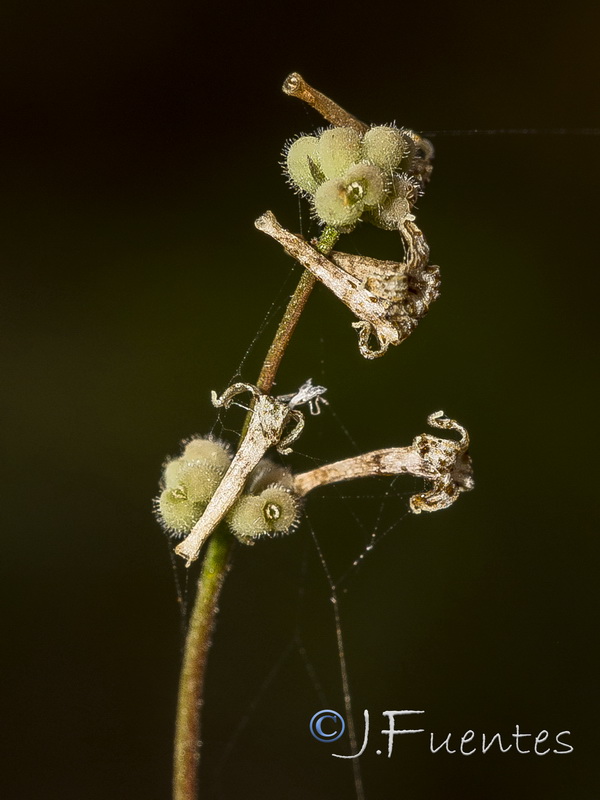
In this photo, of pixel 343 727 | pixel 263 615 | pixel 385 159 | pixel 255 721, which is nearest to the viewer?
pixel 385 159

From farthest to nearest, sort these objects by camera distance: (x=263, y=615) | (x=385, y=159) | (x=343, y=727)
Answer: (x=263, y=615) → (x=343, y=727) → (x=385, y=159)

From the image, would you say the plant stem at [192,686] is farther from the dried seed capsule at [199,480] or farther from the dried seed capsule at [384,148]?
the dried seed capsule at [384,148]

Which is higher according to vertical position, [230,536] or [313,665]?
[313,665]

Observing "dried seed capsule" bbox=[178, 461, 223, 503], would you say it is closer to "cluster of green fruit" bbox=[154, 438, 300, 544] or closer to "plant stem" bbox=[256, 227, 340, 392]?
"cluster of green fruit" bbox=[154, 438, 300, 544]

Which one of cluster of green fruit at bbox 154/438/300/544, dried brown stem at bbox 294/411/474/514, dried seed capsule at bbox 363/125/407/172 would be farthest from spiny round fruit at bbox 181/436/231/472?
dried seed capsule at bbox 363/125/407/172

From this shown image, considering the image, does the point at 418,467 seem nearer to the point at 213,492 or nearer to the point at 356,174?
the point at 213,492

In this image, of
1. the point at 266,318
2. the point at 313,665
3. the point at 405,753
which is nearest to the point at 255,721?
the point at 313,665

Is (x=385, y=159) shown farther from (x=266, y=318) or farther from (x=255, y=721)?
(x=255, y=721)
